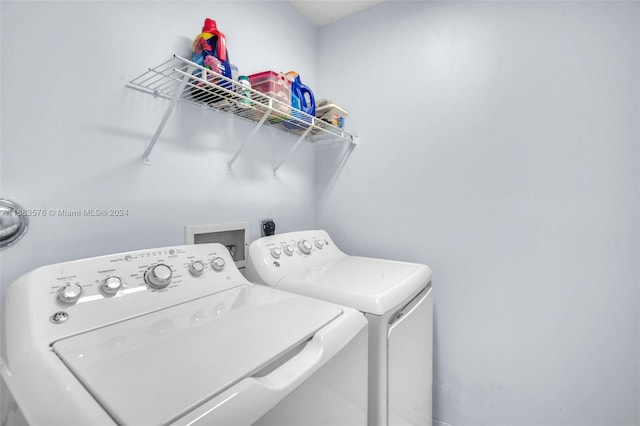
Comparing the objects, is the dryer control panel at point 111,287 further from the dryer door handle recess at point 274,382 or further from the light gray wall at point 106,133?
the dryer door handle recess at point 274,382

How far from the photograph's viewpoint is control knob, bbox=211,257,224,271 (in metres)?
1.08

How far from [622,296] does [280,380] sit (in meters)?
1.50

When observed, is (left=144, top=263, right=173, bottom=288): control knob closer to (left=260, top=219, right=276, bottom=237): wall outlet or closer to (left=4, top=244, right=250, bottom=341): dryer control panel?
(left=4, top=244, right=250, bottom=341): dryer control panel

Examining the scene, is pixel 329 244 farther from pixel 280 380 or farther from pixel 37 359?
pixel 37 359

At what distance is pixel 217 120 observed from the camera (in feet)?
4.54

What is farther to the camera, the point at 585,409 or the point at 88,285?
the point at 585,409

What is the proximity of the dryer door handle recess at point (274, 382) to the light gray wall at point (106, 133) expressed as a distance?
32.0 inches

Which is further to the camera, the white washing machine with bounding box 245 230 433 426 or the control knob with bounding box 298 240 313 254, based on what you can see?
the control knob with bounding box 298 240 313 254

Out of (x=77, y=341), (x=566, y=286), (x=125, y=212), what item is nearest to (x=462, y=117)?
(x=566, y=286)

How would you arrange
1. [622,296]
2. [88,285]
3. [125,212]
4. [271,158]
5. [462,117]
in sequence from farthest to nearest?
[271,158] < [462,117] < [622,296] < [125,212] < [88,285]

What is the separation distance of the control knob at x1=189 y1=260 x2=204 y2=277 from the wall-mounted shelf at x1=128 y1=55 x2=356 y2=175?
47cm

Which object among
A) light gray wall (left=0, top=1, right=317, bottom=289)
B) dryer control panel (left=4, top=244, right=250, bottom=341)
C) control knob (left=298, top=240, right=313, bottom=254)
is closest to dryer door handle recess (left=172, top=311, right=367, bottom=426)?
dryer control panel (left=4, top=244, right=250, bottom=341)

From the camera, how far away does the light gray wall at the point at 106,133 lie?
0.84 m

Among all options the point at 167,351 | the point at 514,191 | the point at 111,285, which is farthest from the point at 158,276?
the point at 514,191
